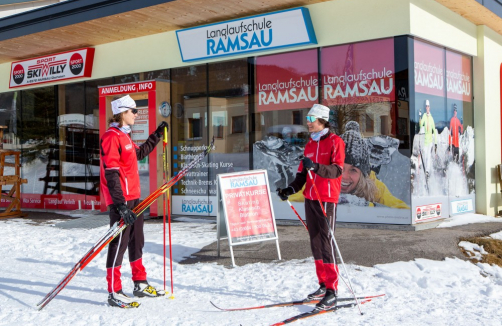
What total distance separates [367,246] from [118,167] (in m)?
4.10

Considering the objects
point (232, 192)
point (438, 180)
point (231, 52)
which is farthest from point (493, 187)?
point (232, 192)

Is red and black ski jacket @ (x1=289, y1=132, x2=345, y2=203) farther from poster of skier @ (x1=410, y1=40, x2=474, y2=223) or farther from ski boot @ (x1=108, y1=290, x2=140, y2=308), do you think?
poster of skier @ (x1=410, y1=40, x2=474, y2=223)

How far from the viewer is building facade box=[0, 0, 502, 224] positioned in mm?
10062

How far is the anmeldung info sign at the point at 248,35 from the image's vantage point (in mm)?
10719

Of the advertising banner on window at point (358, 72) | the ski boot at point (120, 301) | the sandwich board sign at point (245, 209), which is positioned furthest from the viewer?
the advertising banner on window at point (358, 72)

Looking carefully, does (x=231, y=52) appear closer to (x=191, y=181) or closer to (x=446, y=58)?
(x=191, y=181)

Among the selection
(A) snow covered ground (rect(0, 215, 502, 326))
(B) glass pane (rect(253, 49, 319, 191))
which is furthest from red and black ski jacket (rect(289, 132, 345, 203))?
(B) glass pane (rect(253, 49, 319, 191))

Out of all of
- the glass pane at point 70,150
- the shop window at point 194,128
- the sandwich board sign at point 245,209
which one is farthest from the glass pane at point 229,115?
the glass pane at point 70,150

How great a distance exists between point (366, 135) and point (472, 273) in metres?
4.00

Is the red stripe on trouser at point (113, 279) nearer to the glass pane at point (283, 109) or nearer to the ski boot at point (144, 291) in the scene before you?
the ski boot at point (144, 291)

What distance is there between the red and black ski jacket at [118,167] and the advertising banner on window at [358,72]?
548 cm

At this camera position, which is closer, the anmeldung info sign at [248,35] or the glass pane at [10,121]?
the anmeldung info sign at [248,35]

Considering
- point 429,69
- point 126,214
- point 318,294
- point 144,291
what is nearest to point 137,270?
point 144,291

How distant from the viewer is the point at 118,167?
5.68 m
